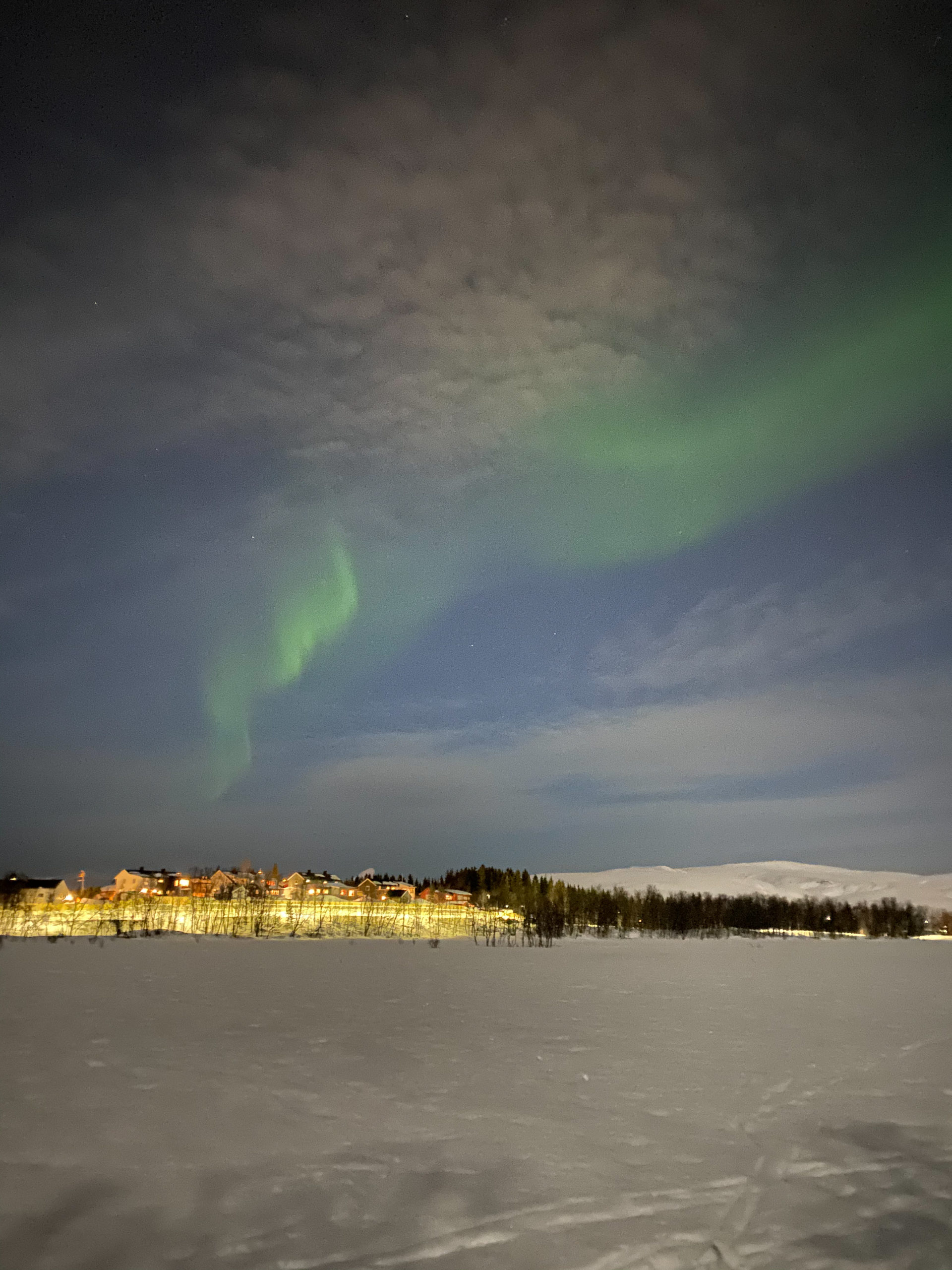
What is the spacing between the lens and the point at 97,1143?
982 centimetres

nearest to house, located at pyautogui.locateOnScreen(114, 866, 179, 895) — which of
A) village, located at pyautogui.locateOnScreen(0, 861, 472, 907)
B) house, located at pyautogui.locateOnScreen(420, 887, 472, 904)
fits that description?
village, located at pyautogui.locateOnScreen(0, 861, 472, 907)

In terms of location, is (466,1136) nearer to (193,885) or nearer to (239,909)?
(239,909)

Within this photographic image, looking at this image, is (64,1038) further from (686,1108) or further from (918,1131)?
(918,1131)

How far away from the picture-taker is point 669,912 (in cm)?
13200

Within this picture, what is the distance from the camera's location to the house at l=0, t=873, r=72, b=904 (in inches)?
4375

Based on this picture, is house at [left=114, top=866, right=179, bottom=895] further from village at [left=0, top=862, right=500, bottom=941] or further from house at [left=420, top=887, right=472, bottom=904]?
house at [left=420, top=887, right=472, bottom=904]

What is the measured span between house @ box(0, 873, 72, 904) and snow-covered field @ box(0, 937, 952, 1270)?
341 feet

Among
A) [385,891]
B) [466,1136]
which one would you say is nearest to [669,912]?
[385,891]

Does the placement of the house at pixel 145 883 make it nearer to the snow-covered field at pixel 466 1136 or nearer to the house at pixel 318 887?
the house at pixel 318 887

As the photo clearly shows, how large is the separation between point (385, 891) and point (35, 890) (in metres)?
72.1

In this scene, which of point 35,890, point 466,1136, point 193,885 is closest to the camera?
point 466,1136

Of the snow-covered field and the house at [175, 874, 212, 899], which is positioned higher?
the snow-covered field

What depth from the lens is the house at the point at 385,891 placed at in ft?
510

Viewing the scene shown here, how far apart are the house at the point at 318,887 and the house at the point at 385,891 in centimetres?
233
